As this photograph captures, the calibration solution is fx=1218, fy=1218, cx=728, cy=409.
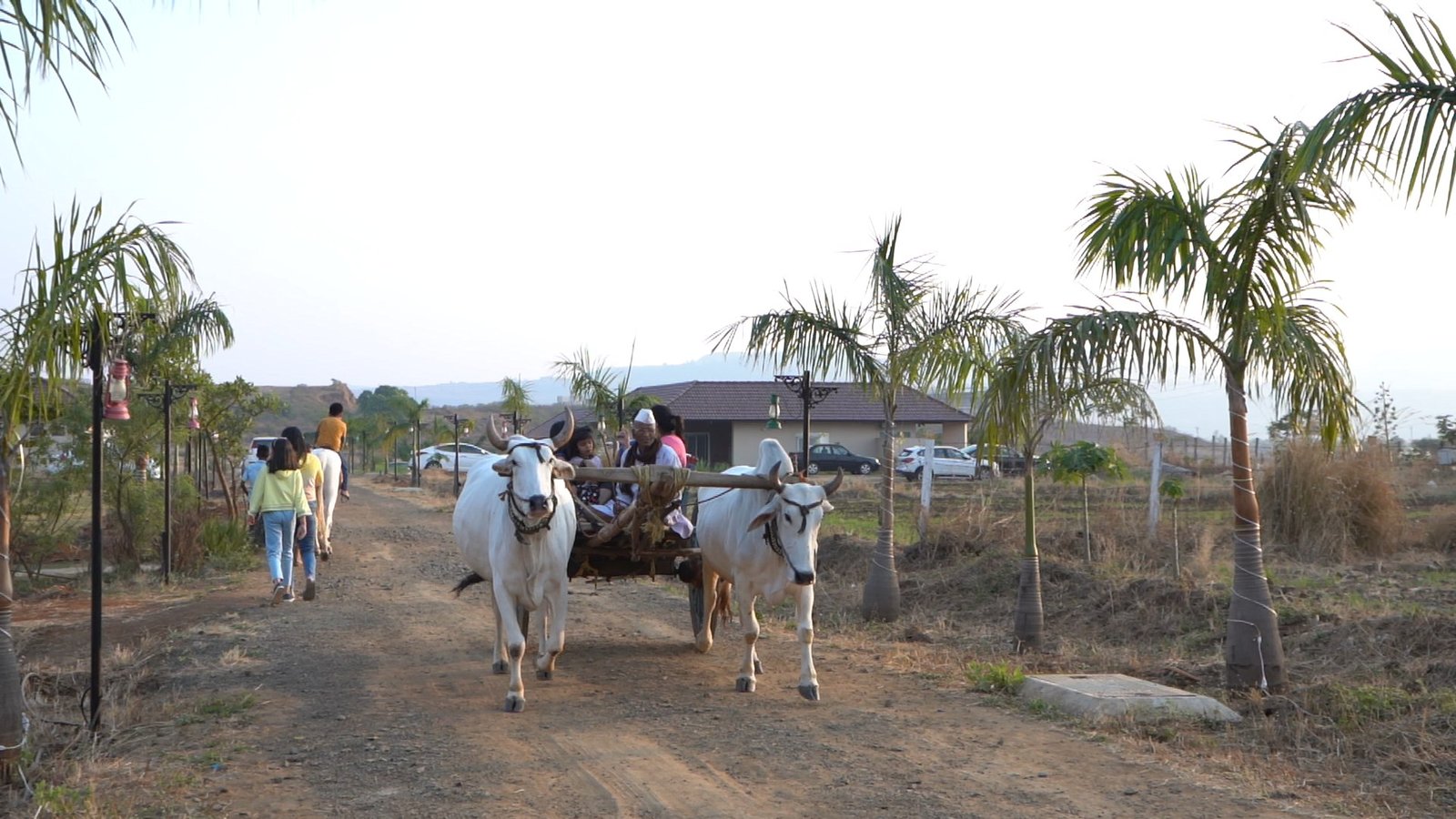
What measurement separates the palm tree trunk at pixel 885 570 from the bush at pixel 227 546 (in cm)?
938

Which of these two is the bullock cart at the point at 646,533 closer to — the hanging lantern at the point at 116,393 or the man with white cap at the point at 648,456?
the man with white cap at the point at 648,456

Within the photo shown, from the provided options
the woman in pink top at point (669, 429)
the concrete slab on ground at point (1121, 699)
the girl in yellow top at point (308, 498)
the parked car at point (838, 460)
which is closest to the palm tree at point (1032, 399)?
the concrete slab on ground at point (1121, 699)

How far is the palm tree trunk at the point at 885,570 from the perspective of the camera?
12.0 metres

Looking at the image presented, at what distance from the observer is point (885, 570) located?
12.2 m

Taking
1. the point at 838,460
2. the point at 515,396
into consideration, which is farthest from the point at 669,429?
the point at 838,460

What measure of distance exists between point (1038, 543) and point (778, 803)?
35.3ft

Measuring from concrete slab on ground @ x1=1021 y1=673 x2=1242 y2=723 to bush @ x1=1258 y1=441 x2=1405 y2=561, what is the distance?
860 centimetres

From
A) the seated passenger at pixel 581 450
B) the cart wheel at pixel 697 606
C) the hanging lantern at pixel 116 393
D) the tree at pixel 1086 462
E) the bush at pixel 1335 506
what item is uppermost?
the hanging lantern at pixel 116 393

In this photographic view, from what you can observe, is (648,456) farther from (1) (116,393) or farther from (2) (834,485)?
(1) (116,393)

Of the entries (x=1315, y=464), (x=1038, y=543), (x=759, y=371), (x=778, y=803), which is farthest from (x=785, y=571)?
(x=1315, y=464)

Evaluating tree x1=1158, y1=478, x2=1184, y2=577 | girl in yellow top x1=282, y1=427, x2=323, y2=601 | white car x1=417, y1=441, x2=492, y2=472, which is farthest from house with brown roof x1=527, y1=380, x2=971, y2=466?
girl in yellow top x1=282, y1=427, x2=323, y2=601

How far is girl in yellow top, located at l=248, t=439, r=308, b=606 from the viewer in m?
12.0

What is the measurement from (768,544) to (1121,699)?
2516 mm

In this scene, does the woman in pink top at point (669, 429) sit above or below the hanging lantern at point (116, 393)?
below
